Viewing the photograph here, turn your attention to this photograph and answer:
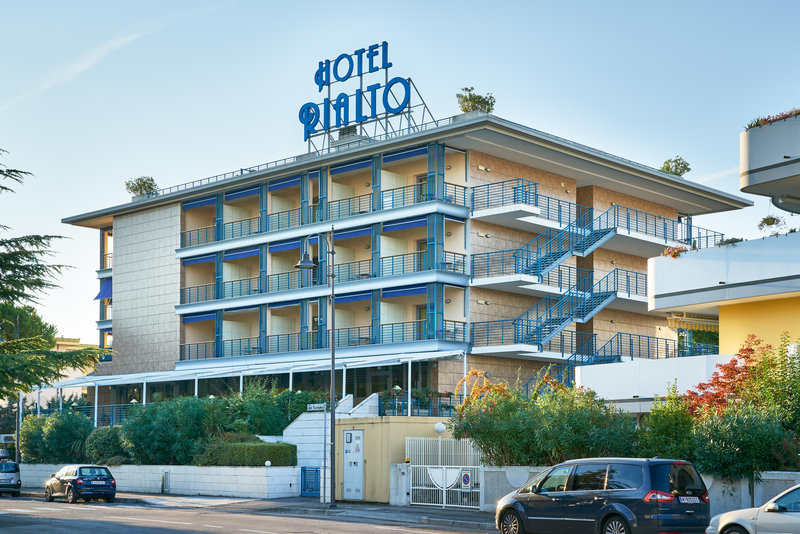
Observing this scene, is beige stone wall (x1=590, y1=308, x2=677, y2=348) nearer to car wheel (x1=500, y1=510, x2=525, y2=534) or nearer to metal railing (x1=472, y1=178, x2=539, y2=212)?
metal railing (x1=472, y1=178, x2=539, y2=212)

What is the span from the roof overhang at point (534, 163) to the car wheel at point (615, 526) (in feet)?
85.5

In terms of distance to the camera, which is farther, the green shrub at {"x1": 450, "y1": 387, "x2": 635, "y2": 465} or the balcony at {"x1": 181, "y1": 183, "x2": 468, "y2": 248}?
the balcony at {"x1": 181, "y1": 183, "x2": 468, "y2": 248}

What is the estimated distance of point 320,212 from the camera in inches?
1986

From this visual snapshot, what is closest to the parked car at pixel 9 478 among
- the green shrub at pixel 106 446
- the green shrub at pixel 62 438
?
the green shrub at pixel 106 446

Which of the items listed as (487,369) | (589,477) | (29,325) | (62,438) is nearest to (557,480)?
(589,477)

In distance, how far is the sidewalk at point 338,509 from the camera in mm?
26188

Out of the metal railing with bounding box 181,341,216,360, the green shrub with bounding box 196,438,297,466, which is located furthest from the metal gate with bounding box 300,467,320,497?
the metal railing with bounding box 181,341,216,360

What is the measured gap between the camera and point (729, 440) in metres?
22.2

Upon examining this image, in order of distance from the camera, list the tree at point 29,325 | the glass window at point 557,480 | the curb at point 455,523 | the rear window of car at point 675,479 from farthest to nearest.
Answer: the tree at point 29,325
the curb at point 455,523
the glass window at point 557,480
the rear window of car at point 675,479

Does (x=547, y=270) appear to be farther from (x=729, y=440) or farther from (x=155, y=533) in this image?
(x=155, y=533)

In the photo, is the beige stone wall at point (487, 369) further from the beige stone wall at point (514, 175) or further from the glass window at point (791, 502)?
the glass window at point (791, 502)

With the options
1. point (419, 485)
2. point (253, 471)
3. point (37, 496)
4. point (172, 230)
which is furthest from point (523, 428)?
point (172, 230)

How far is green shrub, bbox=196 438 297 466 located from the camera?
121 ft

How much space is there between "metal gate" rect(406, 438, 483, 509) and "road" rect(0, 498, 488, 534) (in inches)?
122
